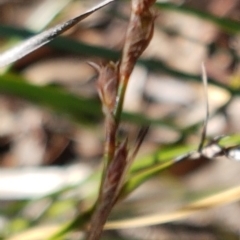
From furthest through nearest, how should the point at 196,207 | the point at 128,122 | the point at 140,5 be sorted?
the point at 128,122, the point at 196,207, the point at 140,5

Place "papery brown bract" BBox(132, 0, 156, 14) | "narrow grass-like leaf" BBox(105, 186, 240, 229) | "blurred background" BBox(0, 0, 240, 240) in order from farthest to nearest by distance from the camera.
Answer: "blurred background" BBox(0, 0, 240, 240) → "narrow grass-like leaf" BBox(105, 186, 240, 229) → "papery brown bract" BBox(132, 0, 156, 14)

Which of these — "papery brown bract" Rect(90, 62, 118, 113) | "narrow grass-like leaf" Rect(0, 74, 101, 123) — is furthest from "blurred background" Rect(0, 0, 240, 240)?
"papery brown bract" Rect(90, 62, 118, 113)

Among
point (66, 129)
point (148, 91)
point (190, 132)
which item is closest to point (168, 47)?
point (148, 91)

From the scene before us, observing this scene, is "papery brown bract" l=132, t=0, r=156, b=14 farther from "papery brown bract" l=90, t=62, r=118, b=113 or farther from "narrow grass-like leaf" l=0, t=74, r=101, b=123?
"narrow grass-like leaf" l=0, t=74, r=101, b=123

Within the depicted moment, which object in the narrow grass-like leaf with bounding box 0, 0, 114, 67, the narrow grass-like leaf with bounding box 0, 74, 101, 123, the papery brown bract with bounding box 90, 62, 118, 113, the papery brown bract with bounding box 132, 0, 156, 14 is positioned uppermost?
the papery brown bract with bounding box 132, 0, 156, 14

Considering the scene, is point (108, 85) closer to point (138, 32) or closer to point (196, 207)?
point (138, 32)

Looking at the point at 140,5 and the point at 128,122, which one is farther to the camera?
the point at 128,122

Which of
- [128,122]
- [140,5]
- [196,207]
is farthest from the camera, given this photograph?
[128,122]

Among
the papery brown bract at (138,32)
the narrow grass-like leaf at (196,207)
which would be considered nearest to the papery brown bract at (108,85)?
the papery brown bract at (138,32)

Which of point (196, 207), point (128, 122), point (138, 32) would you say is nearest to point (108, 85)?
point (138, 32)

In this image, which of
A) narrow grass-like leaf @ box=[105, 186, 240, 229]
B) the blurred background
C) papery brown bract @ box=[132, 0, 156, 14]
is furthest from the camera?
the blurred background
